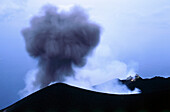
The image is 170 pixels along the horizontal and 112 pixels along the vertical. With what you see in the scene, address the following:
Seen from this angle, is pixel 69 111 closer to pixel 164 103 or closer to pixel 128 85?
pixel 164 103

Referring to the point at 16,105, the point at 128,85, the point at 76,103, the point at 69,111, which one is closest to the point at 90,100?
the point at 76,103

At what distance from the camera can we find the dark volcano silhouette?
89.4 feet

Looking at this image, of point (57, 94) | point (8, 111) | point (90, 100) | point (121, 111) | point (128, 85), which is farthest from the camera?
point (128, 85)

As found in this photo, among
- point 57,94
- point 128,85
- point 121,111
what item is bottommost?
point 121,111

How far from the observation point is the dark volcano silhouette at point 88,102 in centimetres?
2725

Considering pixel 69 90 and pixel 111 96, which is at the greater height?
pixel 69 90

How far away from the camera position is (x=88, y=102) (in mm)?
29859

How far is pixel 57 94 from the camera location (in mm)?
32625

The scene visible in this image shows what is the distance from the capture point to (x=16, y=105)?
29.8 m

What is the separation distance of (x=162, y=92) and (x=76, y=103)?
561 inches

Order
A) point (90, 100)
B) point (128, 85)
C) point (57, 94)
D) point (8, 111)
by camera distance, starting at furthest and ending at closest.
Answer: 1. point (128, 85)
2. point (57, 94)
3. point (90, 100)
4. point (8, 111)

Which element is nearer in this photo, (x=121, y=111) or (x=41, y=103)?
(x=121, y=111)

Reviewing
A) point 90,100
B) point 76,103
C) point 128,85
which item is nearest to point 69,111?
point 76,103

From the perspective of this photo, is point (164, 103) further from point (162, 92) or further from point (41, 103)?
point (41, 103)
